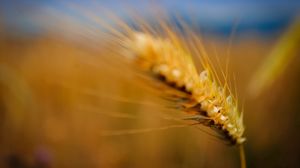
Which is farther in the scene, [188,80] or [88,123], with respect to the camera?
[88,123]

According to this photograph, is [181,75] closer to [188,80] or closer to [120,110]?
[188,80]

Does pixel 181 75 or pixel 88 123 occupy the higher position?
pixel 88 123

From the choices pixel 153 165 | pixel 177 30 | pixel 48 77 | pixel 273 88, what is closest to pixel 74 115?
pixel 48 77

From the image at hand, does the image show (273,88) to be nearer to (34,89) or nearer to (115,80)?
(115,80)

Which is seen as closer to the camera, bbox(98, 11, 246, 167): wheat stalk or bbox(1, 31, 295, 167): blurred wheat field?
bbox(98, 11, 246, 167): wheat stalk

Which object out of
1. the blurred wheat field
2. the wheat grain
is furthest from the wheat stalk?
the blurred wheat field

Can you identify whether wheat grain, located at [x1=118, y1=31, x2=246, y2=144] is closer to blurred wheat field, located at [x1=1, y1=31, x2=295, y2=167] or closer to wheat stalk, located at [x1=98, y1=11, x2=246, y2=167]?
wheat stalk, located at [x1=98, y1=11, x2=246, y2=167]

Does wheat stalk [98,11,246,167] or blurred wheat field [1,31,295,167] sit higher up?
blurred wheat field [1,31,295,167]

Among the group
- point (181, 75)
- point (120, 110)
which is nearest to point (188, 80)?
point (181, 75)

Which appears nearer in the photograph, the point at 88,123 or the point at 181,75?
the point at 181,75

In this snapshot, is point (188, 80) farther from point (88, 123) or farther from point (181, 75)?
point (88, 123)

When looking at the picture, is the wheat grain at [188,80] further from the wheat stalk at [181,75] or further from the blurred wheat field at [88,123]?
the blurred wheat field at [88,123]
